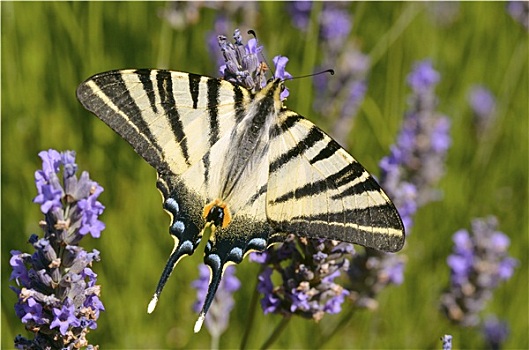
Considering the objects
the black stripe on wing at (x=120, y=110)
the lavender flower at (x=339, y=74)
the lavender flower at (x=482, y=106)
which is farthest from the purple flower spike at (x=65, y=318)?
the lavender flower at (x=482, y=106)

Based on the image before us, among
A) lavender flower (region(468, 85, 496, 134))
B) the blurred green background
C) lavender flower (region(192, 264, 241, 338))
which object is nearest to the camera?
lavender flower (region(192, 264, 241, 338))

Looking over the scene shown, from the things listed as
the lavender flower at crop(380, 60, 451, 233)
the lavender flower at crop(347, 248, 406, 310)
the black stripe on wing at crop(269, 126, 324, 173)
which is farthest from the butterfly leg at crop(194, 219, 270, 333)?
the lavender flower at crop(380, 60, 451, 233)

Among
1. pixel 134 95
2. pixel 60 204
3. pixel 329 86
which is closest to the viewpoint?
pixel 60 204

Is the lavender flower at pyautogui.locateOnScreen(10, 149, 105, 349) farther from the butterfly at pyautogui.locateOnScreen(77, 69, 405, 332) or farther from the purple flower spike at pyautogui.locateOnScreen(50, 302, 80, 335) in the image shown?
the butterfly at pyautogui.locateOnScreen(77, 69, 405, 332)

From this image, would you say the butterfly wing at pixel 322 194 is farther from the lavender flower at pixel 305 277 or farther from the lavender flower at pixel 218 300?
the lavender flower at pixel 218 300

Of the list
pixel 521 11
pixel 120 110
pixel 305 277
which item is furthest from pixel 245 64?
pixel 521 11

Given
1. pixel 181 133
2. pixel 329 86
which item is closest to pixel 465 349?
pixel 329 86

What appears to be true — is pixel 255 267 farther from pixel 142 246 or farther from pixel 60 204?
pixel 60 204
